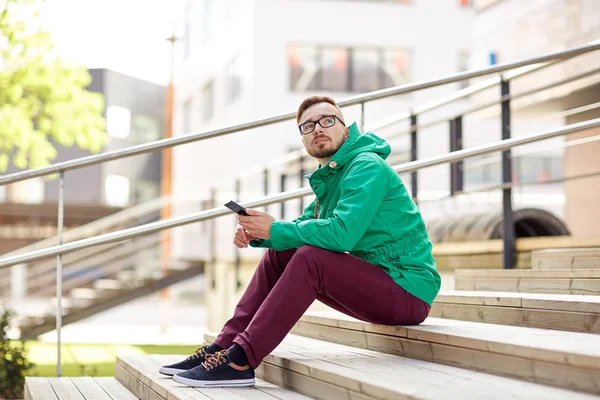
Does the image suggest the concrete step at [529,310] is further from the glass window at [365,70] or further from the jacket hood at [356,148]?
the glass window at [365,70]

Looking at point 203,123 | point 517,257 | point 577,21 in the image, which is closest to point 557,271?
point 517,257

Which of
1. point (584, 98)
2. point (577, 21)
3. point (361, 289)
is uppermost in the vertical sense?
point (577, 21)

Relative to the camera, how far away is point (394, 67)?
730 inches

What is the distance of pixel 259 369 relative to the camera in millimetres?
3752

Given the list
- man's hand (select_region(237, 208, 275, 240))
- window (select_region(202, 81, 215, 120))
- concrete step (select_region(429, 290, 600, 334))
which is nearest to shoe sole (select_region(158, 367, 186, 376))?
man's hand (select_region(237, 208, 275, 240))

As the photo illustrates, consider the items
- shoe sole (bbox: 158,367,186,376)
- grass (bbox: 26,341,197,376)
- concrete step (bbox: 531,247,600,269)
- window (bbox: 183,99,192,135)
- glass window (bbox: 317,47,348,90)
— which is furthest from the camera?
window (bbox: 183,99,192,135)

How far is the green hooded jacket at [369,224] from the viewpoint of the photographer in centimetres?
319

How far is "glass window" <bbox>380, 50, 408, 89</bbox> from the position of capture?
728 inches

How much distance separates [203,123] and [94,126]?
28.6ft

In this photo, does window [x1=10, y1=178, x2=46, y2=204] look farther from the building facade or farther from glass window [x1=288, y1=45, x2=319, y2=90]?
glass window [x1=288, y1=45, x2=319, y2=90]

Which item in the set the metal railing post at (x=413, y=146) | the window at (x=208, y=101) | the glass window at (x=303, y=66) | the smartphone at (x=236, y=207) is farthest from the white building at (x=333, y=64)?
the smartphone at (x=236, y=207)

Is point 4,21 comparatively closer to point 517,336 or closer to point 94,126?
point 94,126

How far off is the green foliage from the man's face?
2.48m

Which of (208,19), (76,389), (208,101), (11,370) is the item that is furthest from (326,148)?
(208,19)
